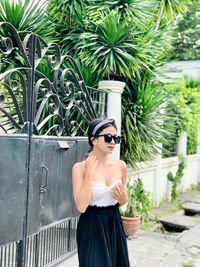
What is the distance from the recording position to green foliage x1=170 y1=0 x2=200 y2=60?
15656 millimetres

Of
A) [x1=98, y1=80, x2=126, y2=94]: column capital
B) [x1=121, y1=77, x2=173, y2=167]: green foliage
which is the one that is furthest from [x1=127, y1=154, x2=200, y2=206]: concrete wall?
[x1=98, y1=80, x2=126, y2=94]: column capital

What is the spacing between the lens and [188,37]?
16.5 metres

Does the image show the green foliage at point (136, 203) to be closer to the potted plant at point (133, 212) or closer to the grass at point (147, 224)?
the potted plant at point (133, 212)

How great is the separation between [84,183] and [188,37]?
15834mm

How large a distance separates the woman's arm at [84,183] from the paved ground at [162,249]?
2.03 metres

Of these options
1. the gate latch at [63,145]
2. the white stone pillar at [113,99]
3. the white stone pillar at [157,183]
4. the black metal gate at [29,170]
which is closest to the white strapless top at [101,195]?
the black metal gate at [29,170]

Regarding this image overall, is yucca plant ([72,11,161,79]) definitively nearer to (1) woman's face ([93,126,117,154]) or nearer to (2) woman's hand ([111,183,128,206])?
(1) woman's face ([93,126,117,154])

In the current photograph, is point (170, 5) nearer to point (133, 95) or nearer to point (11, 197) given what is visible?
point (133, 95)

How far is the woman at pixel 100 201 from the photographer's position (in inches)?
91.0

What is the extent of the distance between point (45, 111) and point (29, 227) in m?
2.37

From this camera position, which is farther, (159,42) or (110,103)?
(159,42)

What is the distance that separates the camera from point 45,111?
16.5 feet

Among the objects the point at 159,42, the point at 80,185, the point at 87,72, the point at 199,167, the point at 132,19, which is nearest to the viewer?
the point at 80,185

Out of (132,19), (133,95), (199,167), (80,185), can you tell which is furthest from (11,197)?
(199,167)
